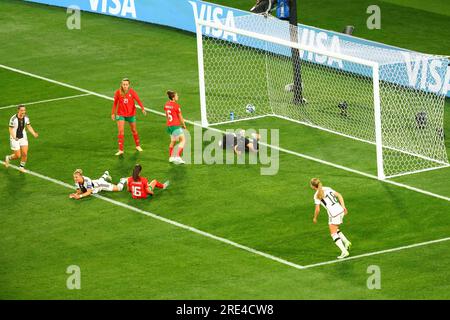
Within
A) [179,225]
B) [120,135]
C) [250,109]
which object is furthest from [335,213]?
[250,109]

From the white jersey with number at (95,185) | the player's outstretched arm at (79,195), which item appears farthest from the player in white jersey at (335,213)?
the player's outstretched arm at (79,195)

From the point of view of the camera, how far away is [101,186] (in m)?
31.5

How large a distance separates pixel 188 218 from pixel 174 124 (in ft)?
14.7

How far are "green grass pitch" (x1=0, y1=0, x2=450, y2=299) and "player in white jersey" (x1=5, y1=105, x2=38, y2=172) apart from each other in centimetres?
41

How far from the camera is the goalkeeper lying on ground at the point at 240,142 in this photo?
112 ft

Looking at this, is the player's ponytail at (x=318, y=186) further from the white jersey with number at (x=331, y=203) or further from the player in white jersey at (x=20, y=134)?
the player in white jersey at (x=20, y=134)

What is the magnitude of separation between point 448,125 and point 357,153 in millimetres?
3823

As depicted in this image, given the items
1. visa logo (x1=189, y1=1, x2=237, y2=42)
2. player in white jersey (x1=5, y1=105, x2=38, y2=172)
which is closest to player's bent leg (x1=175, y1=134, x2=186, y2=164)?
player in white jersey (x1=5, y1=105, x2=38, y2=172)

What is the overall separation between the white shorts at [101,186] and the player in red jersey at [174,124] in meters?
2.67

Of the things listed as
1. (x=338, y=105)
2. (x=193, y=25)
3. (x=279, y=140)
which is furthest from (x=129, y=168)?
(x=193, y=25)

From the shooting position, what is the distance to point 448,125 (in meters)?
36.8

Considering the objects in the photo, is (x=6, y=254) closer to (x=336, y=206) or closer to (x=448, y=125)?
(x=336, y=206)

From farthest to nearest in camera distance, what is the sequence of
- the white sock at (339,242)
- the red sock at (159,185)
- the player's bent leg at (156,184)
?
the red sock at (159,185) → the player's bent leg at (156,184) → the white sock at (339,242)

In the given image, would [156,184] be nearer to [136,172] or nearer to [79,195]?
[136,172]
